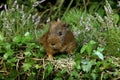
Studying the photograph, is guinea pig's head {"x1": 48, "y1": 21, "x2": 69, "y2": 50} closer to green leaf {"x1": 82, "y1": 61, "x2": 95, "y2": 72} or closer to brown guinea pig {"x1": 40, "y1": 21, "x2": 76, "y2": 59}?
brown guinea pig {"x1": 40, "y1": 21, "x2": 76, "y2": 59}

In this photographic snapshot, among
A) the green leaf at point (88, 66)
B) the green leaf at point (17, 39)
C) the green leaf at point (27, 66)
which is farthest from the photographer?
the green leaf at point (17, 39)

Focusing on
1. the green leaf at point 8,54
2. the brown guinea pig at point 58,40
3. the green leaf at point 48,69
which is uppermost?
the brown guinea pig at point 58,40

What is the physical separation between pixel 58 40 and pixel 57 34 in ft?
0.20

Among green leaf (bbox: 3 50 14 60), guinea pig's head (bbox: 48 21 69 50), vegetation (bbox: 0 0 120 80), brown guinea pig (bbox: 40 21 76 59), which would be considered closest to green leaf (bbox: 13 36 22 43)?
vegetation (bbox: 0 0 120 80)

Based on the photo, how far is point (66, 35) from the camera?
14.3 ft

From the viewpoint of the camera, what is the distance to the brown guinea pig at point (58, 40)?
425cm

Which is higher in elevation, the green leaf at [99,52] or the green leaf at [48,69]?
the green leaf at [99,52]

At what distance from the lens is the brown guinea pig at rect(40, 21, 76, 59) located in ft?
13.9

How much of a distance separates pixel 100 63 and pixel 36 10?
2.22 metres

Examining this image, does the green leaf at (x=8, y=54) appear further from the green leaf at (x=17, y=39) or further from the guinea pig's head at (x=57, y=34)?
the guinea pig's head at (x=57, y=34)

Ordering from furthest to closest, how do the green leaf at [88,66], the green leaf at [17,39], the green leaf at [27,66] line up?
the green leaf at [17,39] < the green leaf at [27,66] < the green leaf at [88,66]

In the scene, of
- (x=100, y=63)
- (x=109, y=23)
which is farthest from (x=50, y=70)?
(x=109, y=23)

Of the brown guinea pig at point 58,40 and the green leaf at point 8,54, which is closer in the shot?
the brown guinea pig at point 58,40

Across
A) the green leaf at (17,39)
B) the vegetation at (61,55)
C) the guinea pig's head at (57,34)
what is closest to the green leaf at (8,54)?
the vegetation at (61,55)
